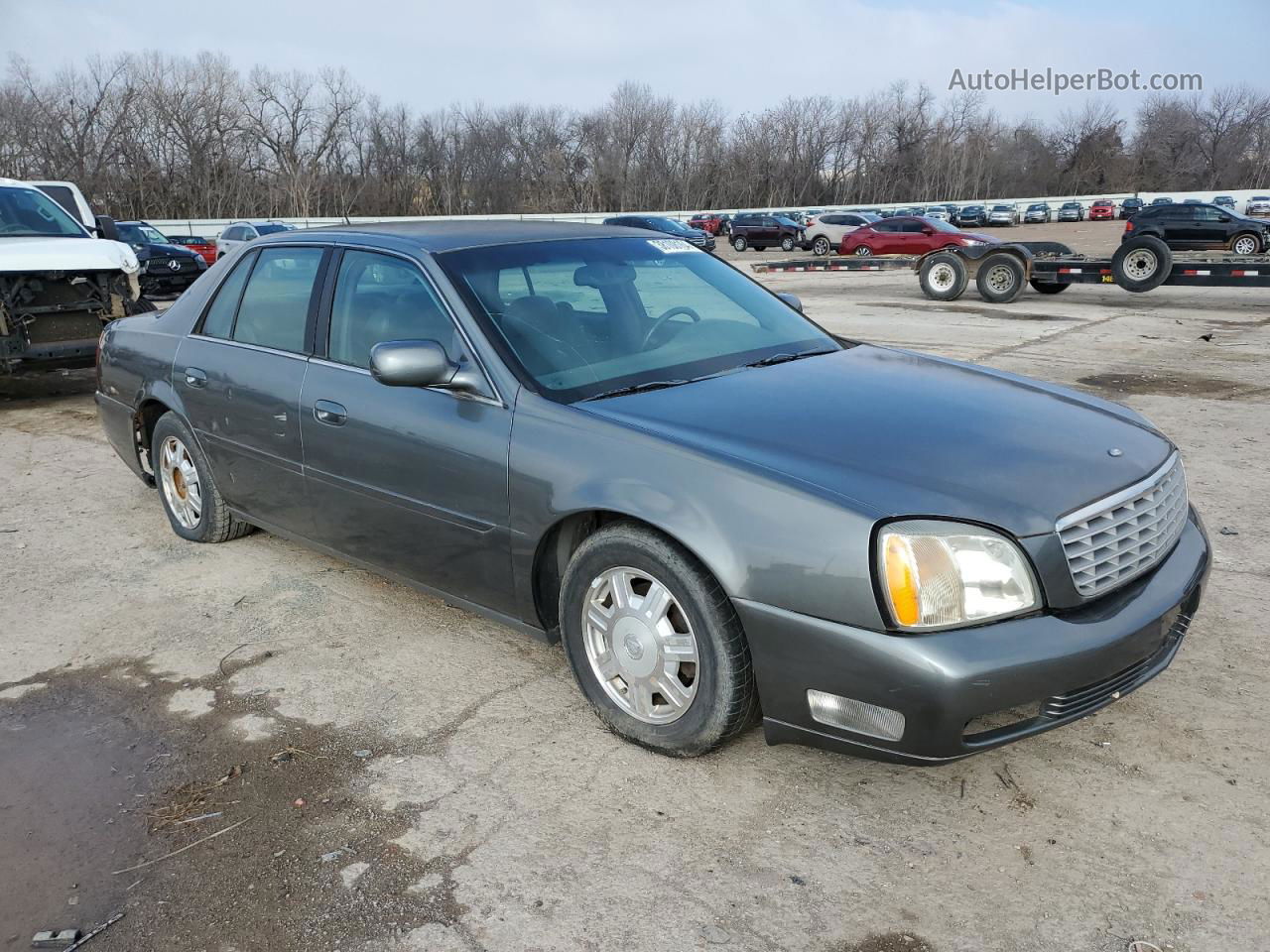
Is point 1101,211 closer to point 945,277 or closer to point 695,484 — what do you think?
point 945,277

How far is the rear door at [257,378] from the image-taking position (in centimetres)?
407

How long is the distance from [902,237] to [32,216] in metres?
23.6

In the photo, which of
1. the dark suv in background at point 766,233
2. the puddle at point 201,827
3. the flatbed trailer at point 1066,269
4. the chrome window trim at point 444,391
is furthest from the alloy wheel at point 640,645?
the dark suv in background at point 766,233

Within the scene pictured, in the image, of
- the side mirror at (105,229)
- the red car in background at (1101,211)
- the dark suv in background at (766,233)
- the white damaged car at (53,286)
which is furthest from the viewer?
the red car in background at (1101,211)

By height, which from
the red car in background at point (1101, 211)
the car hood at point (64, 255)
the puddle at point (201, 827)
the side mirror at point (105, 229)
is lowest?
the puddle at point (201, 827)

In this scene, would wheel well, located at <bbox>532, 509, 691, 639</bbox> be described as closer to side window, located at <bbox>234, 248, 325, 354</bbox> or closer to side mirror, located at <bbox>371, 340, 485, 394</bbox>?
side mirror, located at <bbox>371, 340, 485, 394</bbox>

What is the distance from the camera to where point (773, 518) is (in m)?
2.62

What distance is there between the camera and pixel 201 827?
9.07 ft

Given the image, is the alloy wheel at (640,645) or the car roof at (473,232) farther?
the car roof at (473,232)

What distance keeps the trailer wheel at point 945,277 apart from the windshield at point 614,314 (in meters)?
14.5

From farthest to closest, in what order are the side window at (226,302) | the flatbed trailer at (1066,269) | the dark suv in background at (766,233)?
the dark suv in background at (766,233), the flatbed trailer at (1066,269), the side window at (226,302)

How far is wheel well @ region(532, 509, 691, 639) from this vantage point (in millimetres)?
3121

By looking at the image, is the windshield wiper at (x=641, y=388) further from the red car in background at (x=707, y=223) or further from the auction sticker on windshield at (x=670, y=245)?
the red car in background at (x=707, y=223)

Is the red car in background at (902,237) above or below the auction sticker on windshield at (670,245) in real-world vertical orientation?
above
